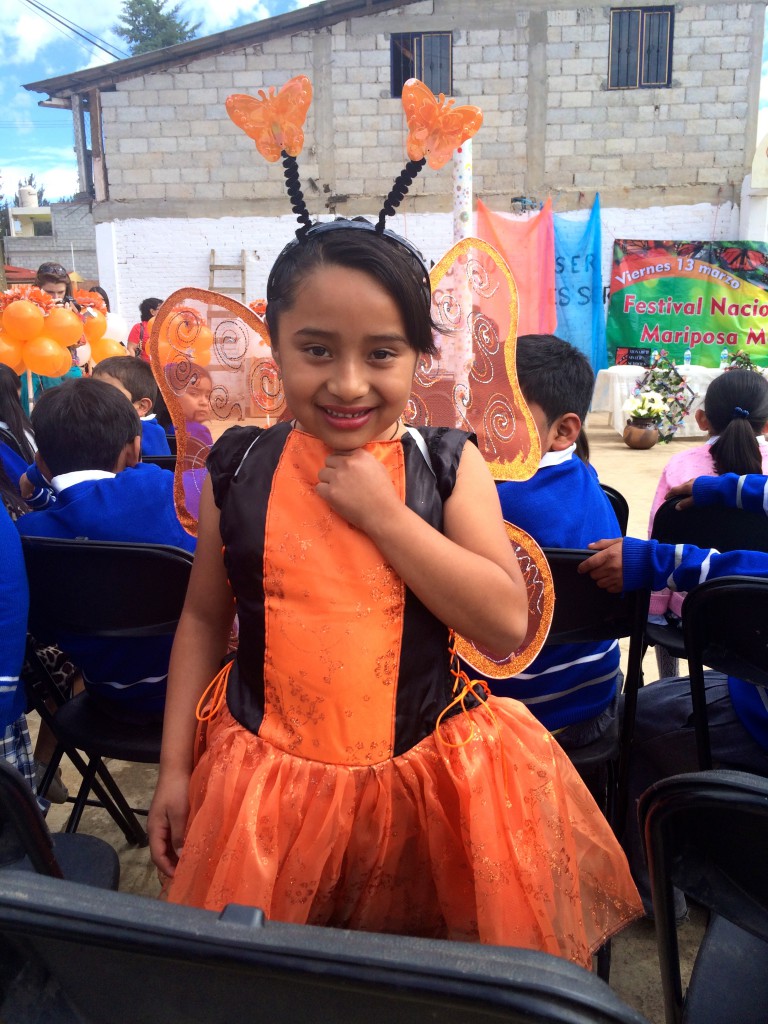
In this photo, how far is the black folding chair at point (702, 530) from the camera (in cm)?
192

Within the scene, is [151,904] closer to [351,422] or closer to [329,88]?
[351,422]

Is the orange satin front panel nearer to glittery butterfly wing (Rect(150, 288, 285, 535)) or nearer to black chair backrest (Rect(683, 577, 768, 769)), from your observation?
glittery butterfly wing (Rect(150, 288, 285, 535))

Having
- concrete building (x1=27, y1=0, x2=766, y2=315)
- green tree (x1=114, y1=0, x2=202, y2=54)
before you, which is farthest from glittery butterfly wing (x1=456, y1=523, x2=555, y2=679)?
green tree (x1=114, y1=0, x2=202, y2=54)

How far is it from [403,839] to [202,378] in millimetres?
826

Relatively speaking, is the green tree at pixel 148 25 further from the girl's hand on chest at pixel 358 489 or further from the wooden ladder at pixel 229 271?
the girl's hand on chest at pixel 358 489

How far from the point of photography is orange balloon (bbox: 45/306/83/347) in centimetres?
420

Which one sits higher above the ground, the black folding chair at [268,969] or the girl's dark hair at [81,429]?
the girl's dark hair at [81,429]

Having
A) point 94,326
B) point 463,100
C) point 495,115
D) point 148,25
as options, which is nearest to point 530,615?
point 94,326

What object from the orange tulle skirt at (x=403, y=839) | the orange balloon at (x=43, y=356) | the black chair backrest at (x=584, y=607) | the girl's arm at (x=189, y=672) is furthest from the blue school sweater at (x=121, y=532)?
the orange balloon at (x=43, y=356)

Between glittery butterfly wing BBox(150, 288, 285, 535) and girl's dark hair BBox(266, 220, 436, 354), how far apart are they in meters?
0.32

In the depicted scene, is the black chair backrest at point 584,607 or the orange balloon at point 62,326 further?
the orange balloon at point 62,326

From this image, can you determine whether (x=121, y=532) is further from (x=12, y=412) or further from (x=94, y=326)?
(x=94, y=326)

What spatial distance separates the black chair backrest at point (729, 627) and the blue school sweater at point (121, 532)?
3.54 ft

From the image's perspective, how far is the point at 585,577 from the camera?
1.45m
